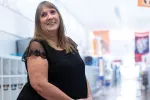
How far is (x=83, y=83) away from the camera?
5.97 feet

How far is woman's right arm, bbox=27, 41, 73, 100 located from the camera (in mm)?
1594

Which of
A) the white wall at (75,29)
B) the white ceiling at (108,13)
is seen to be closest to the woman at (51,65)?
the white ceiling at (108,13)

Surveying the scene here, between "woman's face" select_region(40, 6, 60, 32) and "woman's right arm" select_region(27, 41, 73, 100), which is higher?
"woman's face" select_region(40, 6, 60, 32)

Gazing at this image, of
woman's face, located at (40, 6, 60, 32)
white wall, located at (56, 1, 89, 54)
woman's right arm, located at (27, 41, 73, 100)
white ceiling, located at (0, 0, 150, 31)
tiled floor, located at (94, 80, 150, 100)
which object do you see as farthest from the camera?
white ceiling, located at (0, 0, 150, 31)

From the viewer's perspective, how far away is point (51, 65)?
1673mm

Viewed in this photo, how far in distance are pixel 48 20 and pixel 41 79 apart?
15.0 inches

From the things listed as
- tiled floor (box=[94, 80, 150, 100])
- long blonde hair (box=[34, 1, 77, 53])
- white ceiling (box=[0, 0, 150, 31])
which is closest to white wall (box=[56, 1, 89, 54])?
white ceiling (box=[0, 0, 150, 31])

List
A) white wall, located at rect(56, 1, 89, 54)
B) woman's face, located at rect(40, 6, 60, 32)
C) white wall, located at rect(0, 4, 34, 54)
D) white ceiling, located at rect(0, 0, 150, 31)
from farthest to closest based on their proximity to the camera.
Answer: white ceiling, located at rect(0, 0, 150, 31) < white wall, located at rect(56, 1, 89, 54) < white wall, located at rect(0, 4, 34, 54) < woman's face, located at rect(40, 6, 60, 32)

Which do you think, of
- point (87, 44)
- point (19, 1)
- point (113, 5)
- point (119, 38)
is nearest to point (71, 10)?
point (113, 5)

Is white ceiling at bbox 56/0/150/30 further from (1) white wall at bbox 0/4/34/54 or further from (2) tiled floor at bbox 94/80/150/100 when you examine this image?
(1) white wall at bbox 0/4/34/54

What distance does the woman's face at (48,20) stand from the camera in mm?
1746

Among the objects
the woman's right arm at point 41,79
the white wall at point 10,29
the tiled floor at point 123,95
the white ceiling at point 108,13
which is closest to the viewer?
the woman's right arm at point 41,79

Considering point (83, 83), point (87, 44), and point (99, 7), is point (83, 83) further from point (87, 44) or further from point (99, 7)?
point (87, 44)

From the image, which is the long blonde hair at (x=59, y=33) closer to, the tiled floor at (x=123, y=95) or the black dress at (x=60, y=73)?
the black dress at (x=60, y=73)
